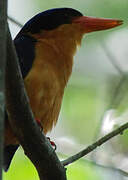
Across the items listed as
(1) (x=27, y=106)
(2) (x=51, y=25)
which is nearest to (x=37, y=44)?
(2) (x=51, y=25)

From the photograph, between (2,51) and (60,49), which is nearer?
(2,51)

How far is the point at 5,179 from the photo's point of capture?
14.6 feet

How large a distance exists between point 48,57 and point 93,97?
5.13 feet

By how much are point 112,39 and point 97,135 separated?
126cm

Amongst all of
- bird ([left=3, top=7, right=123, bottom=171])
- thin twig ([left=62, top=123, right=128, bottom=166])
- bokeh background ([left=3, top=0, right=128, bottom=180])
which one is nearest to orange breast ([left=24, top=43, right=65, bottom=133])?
bird ([left=3, top=7, right=123, bottom=171])

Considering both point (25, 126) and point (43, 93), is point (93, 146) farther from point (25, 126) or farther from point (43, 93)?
point (43, 93)

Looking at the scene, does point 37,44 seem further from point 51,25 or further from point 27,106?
point 27,106

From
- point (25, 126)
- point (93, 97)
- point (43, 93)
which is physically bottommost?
point (93, 97)

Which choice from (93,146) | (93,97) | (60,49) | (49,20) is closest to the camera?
(93,146)

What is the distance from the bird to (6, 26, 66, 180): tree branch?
0.50 m

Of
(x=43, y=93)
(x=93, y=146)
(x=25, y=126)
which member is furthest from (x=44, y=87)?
(x=25, y=126)

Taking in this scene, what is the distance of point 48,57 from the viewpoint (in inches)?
146

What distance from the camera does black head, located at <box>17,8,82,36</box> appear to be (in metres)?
4.00

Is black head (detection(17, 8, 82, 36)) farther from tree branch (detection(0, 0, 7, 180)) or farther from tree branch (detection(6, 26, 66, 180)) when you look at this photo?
tree branch (detection(0, 0, 7, 180))
